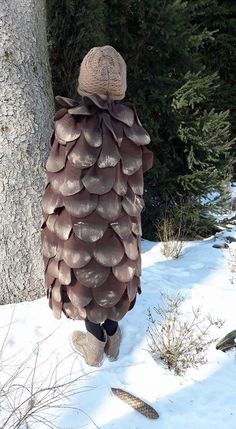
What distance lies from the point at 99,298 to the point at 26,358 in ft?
2.05

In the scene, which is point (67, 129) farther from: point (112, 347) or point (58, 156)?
point (112, 347)

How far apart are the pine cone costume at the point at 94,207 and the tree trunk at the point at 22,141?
0.55 metres

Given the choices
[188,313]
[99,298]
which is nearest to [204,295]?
[188,313]

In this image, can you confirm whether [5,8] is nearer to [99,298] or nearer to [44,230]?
[44,230]

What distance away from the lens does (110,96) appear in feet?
7.39

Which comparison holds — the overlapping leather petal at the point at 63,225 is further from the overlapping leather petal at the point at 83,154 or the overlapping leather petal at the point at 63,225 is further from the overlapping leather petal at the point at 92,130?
the overlapping leather petal at the point at 92,130

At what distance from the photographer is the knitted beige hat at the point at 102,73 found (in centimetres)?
218

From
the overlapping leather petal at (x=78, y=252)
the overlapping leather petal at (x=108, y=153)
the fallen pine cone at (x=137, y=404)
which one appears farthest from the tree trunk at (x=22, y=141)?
the fallen pine cone at (x=137, y=404)

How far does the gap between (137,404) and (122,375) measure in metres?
0.27

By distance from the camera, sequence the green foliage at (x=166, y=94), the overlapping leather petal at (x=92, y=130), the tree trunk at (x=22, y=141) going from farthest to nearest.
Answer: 1. the green foliage at (x=166, y=94)
2. the tree trunk at (x=22, y=141)
3. the overlapping leather petal at (x=92, y=130)

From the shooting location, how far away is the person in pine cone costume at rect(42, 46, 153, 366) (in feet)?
7.20

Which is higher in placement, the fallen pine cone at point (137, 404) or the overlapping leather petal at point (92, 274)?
the overlapping leather petal at point (92, 274)

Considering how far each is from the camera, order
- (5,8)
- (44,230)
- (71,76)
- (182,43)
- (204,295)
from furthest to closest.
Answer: (182,43) → (71,76) → (204,295) → (5,8) → (44,230)

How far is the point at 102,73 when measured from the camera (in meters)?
2.17
